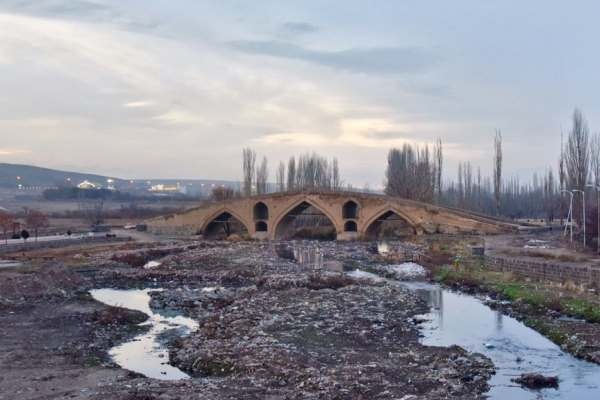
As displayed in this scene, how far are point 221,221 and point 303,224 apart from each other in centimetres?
1145

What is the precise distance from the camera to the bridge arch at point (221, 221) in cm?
6122

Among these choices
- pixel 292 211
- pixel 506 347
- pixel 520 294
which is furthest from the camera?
pixel 292 211

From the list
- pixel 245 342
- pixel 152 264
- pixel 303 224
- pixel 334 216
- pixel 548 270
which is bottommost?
pixel 152 264

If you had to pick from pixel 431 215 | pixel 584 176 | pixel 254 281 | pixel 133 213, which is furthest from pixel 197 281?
pixel 133 213

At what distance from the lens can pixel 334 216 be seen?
56.9 m

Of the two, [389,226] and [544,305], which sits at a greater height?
[389,226]

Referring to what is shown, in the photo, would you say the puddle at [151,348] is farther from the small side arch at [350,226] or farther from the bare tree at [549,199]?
the bare tree at [549,199]

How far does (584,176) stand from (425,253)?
50.6 ft

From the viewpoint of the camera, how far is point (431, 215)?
49750 millimetres

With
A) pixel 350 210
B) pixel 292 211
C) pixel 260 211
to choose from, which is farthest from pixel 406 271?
pixel 260 211

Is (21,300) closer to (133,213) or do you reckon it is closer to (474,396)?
(474,396)

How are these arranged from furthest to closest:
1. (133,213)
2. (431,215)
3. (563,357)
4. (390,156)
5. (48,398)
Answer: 1. (133,213)
2. (390,156)
3. (431,215)
4. (563,357)
5. (48,398)

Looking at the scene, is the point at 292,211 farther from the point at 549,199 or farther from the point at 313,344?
the point at 313,344

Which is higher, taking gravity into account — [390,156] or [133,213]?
[390,156]
